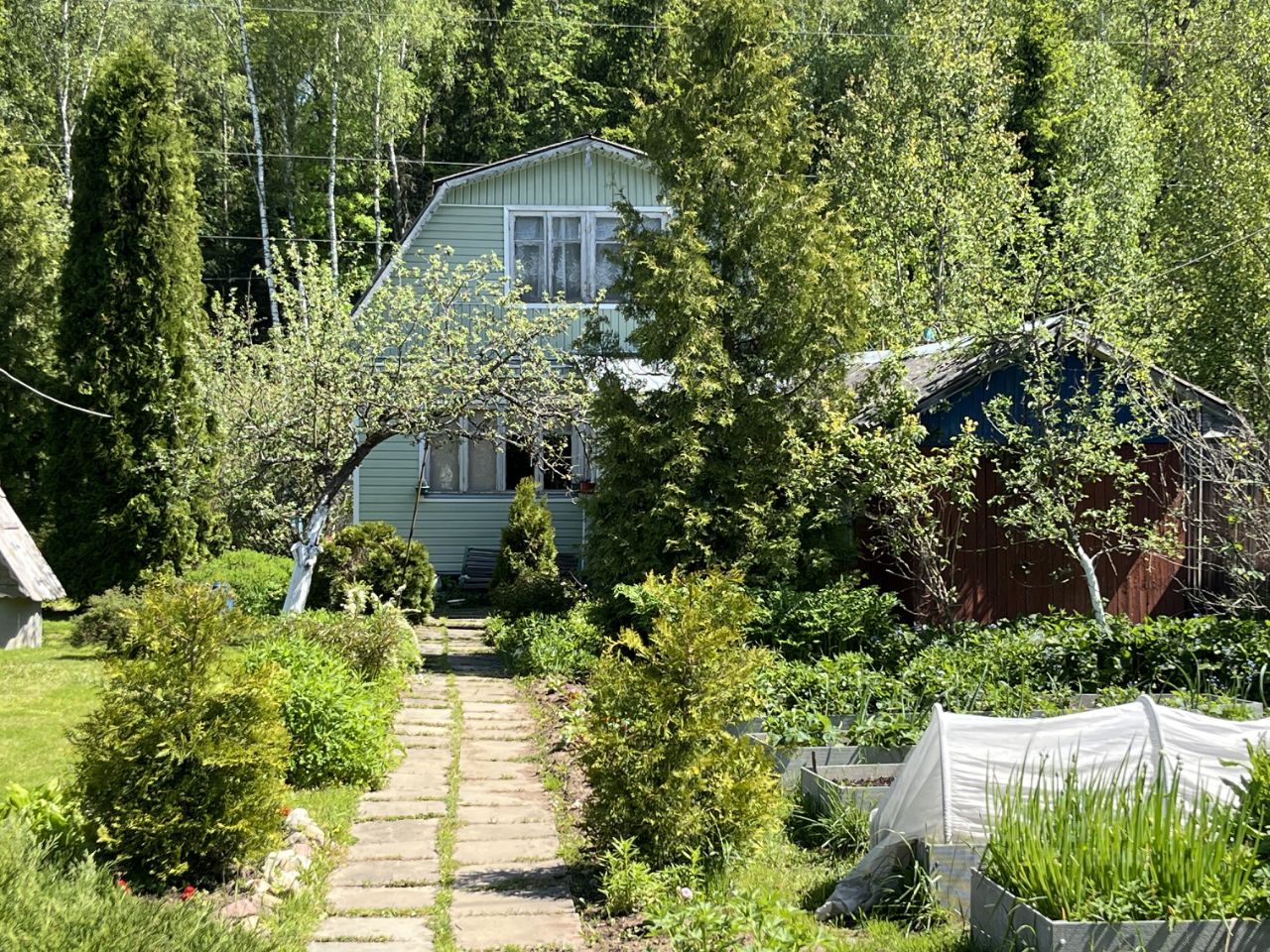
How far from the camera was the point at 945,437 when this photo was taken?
12633mm

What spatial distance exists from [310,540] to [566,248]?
9073mm

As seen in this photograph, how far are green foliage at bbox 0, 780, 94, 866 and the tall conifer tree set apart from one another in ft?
23.6

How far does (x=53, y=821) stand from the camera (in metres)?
5.61

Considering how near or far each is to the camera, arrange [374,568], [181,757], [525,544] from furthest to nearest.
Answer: [525,544] → [374,568] → [181,757]

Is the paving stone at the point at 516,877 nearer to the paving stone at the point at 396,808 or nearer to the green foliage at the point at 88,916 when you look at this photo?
the paving stone at the point at 396,808

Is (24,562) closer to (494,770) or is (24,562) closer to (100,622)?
(100,622)

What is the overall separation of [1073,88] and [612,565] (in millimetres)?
21401

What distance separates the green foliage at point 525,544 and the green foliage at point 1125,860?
11.1 metres

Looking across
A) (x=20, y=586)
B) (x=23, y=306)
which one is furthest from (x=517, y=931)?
(x=23, y=306)

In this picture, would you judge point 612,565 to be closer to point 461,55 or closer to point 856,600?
point 856,600

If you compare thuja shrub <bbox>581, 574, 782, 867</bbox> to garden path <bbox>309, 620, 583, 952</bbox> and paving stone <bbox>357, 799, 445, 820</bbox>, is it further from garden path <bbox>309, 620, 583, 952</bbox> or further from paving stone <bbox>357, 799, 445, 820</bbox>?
paving stone <bbox>357, 799, 445, 820</bbox>

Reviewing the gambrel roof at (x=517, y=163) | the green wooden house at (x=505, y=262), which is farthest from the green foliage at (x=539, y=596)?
the gambrel roof at (x=517, y=163)

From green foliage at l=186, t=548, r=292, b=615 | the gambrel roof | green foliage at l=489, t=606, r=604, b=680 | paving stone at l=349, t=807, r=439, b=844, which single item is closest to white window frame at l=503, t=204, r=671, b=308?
the gambrel roof

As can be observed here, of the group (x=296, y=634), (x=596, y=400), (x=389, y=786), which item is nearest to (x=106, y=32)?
(x=596, y=400)
